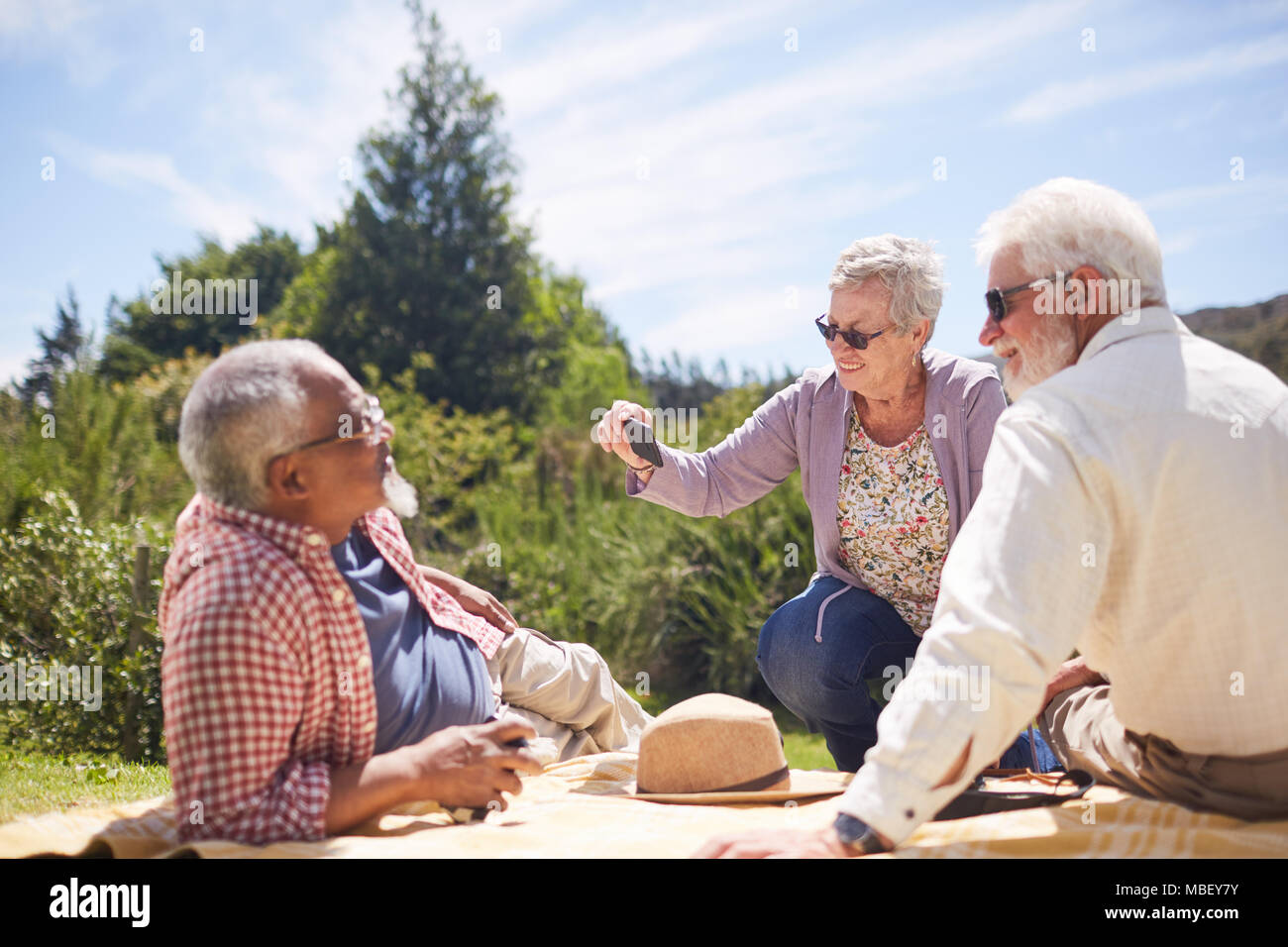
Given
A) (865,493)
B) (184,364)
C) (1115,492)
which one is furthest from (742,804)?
(184,364)

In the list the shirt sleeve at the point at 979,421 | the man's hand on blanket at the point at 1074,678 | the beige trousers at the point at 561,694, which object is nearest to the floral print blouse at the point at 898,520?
the shirt sleeve at the point at 979,421

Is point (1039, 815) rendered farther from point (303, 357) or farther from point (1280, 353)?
point (1280, 353)

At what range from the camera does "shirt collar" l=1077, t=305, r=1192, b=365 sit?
2.37 metres

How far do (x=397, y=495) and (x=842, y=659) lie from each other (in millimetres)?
2005

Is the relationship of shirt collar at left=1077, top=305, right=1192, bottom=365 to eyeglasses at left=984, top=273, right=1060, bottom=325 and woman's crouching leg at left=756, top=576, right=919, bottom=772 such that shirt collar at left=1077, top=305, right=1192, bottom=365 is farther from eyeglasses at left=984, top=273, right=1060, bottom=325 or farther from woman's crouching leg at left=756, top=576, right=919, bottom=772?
woman's crouching leg at left=756, top=576, right=919, bottom=772

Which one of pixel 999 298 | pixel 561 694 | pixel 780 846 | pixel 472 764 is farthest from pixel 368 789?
pixel 999 298

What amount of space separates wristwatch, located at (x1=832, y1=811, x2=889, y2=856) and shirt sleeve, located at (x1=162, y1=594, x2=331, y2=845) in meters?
1.17

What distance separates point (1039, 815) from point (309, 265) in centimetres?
2902

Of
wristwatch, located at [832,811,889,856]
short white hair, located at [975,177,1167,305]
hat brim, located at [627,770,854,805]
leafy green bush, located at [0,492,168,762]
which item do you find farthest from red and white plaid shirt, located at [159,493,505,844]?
leafy green bush, located at [0,492,168,762]

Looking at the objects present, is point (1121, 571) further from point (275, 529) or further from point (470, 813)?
point (275, 529)

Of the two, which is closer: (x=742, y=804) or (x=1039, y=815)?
(x=1039, y=815)

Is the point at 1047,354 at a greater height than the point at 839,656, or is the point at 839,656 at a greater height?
the point at 1047,354

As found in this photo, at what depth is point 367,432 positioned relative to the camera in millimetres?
2512
